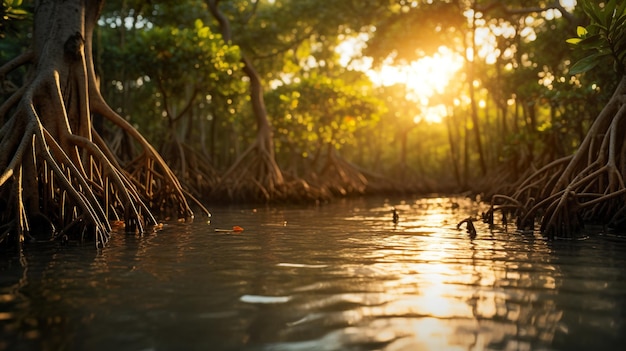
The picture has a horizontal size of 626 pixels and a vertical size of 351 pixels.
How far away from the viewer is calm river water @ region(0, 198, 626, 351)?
2.78 metres

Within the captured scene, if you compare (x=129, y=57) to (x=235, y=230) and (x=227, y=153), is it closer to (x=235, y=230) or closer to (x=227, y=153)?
(x=235, y=230)

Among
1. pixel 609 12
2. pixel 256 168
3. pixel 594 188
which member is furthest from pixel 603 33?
pixel 256 168

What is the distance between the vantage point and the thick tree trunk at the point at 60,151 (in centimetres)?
596

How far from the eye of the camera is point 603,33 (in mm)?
6828

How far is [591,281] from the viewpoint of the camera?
4121 mm

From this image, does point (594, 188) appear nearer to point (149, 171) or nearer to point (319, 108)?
point (149, 171)

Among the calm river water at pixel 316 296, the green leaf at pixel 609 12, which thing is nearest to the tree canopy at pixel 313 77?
the green leaf at pixel 609 12

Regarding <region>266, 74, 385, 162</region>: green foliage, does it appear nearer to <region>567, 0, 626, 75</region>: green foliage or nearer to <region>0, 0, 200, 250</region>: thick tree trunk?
<region>0, 0, 200, 250</region>: thick tree trunk

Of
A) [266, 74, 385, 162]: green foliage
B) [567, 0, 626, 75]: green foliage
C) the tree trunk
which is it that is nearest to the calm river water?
[567, 0, 626, 75]: green foliage

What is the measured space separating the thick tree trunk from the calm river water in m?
0.55

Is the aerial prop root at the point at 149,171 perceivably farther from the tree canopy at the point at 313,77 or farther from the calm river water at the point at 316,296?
the calm river water at the point at 316,296

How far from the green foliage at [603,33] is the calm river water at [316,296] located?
94.1 inches

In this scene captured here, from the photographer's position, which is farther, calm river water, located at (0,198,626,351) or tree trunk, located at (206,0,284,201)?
tree trunk, located at (206,0,284,201)

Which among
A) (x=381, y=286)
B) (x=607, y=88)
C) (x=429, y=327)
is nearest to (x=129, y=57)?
(x=607, y=88)
